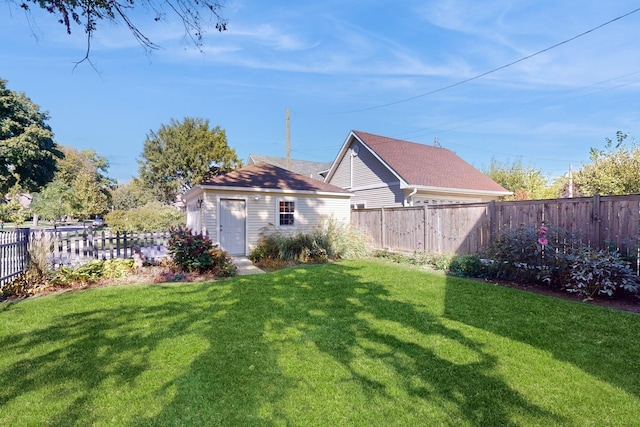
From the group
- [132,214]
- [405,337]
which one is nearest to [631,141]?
[405,337]

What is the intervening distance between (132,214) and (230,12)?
20861mm

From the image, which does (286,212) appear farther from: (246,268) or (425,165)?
(425,165)

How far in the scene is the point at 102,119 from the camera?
13867 millimetres

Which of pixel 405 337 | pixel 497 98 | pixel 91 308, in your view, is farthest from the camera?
pixel 497 98

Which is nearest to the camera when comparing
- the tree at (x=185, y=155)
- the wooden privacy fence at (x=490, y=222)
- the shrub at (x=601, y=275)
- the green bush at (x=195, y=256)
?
the shrub at (x=601, y=275)

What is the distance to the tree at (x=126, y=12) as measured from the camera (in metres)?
4.04

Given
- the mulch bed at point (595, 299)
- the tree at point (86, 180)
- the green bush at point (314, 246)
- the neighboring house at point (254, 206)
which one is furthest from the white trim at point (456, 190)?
the tree at point (86, 180)

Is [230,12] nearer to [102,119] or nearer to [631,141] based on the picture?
[102,119]

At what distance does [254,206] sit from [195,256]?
4.56 meters

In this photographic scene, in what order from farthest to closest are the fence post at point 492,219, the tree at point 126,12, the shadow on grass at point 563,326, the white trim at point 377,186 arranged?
the white trim at point 377,186 → the fence post at point 492,219 → the tree at point 126,12 → the shadow on grass at point 563,326

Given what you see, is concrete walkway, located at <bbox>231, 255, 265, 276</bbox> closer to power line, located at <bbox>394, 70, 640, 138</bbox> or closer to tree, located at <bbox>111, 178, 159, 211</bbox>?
power line, located at <bbox>394, 70, 640, 138</bbox>

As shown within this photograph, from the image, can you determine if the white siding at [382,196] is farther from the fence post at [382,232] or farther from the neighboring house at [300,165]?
the neighboring house at [300,165]

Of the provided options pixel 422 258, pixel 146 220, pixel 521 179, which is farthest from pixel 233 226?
pixel 521 179

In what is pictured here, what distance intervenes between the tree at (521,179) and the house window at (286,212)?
578 inches
